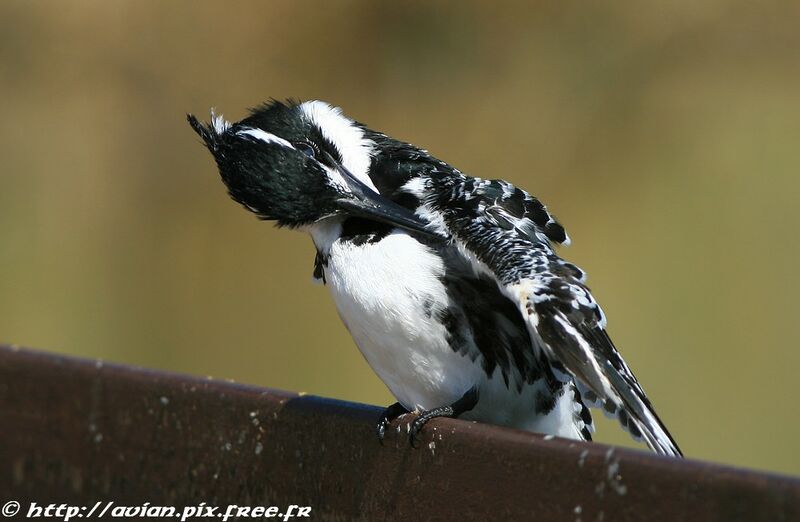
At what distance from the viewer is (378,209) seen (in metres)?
2.19

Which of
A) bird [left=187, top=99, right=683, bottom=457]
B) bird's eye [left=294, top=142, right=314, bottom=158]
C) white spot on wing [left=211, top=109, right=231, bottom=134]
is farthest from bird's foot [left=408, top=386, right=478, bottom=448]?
white spot on wing [left=211, top=109, right=231, bottom=134]

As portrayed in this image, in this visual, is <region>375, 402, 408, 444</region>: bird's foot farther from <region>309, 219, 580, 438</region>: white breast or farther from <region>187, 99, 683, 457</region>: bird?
<region>309, 219, 580, 438</region>: white breast

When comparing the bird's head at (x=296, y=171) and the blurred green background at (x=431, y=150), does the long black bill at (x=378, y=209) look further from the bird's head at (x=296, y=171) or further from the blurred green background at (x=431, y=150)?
the blurred green background at (x=431, y=150)

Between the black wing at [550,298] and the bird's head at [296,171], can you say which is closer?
the black wing at [550,298]

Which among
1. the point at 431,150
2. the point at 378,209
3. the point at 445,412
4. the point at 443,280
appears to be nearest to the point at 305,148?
the point at 378,209

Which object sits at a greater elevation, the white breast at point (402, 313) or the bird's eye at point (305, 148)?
the bird's eye at point (305, 148)

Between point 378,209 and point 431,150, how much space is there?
98.4 inches

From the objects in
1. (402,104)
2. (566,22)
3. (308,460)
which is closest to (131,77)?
(402,104)

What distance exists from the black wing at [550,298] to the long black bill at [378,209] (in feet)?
0.08

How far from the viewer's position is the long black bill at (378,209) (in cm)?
216

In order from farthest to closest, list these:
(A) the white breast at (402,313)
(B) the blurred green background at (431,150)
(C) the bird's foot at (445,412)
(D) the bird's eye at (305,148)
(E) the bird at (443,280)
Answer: (B) the blurred green background at (431,150)
(D) the bird's eye at (305,148)
(A) the white breast at (402,313)
(E) the bird at (443,280)
(C) the bird's foot at (445,412)

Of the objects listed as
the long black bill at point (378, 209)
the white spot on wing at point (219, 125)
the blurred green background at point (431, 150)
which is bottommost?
the blurred green background at point (431, 150)

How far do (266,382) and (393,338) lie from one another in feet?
8.82

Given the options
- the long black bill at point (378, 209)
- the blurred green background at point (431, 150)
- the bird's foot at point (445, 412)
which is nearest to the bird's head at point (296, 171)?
the long black bill at point (378, 209)
